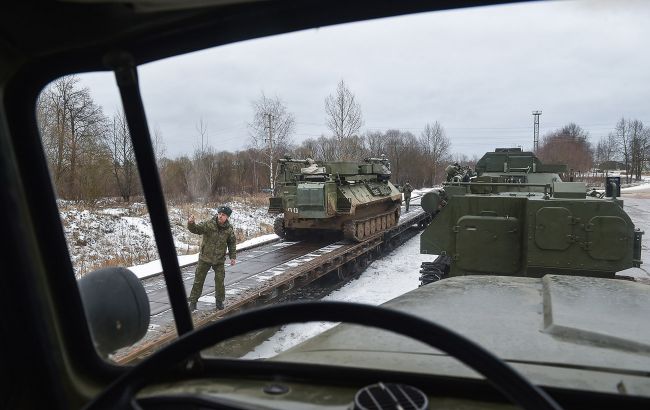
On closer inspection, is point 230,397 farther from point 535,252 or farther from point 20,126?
point 535,252

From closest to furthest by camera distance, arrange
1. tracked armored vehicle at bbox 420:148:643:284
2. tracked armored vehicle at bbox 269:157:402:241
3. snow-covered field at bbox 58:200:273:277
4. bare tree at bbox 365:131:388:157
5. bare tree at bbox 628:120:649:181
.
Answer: snow-covered field at bbox 58:200:273:277 → bare tree at bbox 628:120:649:181 → tracked armored vehicle at bbox 420:148:643:284 → tracked armored vehicle at bbox 269:157:402:241 → bare tree at bbox 365:131:388:157

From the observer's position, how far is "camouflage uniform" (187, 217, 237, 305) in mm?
7477

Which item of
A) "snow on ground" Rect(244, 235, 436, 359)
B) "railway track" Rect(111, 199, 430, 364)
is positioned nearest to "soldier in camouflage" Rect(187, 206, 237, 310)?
"railway track" Rect(111, 199, 430, 364)

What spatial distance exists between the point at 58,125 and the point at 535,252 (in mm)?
5582

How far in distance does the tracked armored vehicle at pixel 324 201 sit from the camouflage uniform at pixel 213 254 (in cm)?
504

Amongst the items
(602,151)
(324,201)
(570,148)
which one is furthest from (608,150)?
(324,201)

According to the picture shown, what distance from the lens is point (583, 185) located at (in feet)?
21.7

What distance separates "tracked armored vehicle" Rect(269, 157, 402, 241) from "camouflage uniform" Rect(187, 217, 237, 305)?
5.04 metres

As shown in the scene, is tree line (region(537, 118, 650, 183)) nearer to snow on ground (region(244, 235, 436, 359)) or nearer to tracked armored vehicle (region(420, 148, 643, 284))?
tracked armored vehicle (region(420, 148, 643, 284))

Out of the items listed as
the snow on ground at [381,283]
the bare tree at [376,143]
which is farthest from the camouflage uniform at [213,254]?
the bare tree at [376,143]

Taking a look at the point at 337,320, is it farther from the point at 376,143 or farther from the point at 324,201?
the point at 376,143

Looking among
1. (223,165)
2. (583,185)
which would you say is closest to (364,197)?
(583,185)

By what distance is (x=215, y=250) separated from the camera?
305 inches

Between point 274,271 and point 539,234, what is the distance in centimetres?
506
